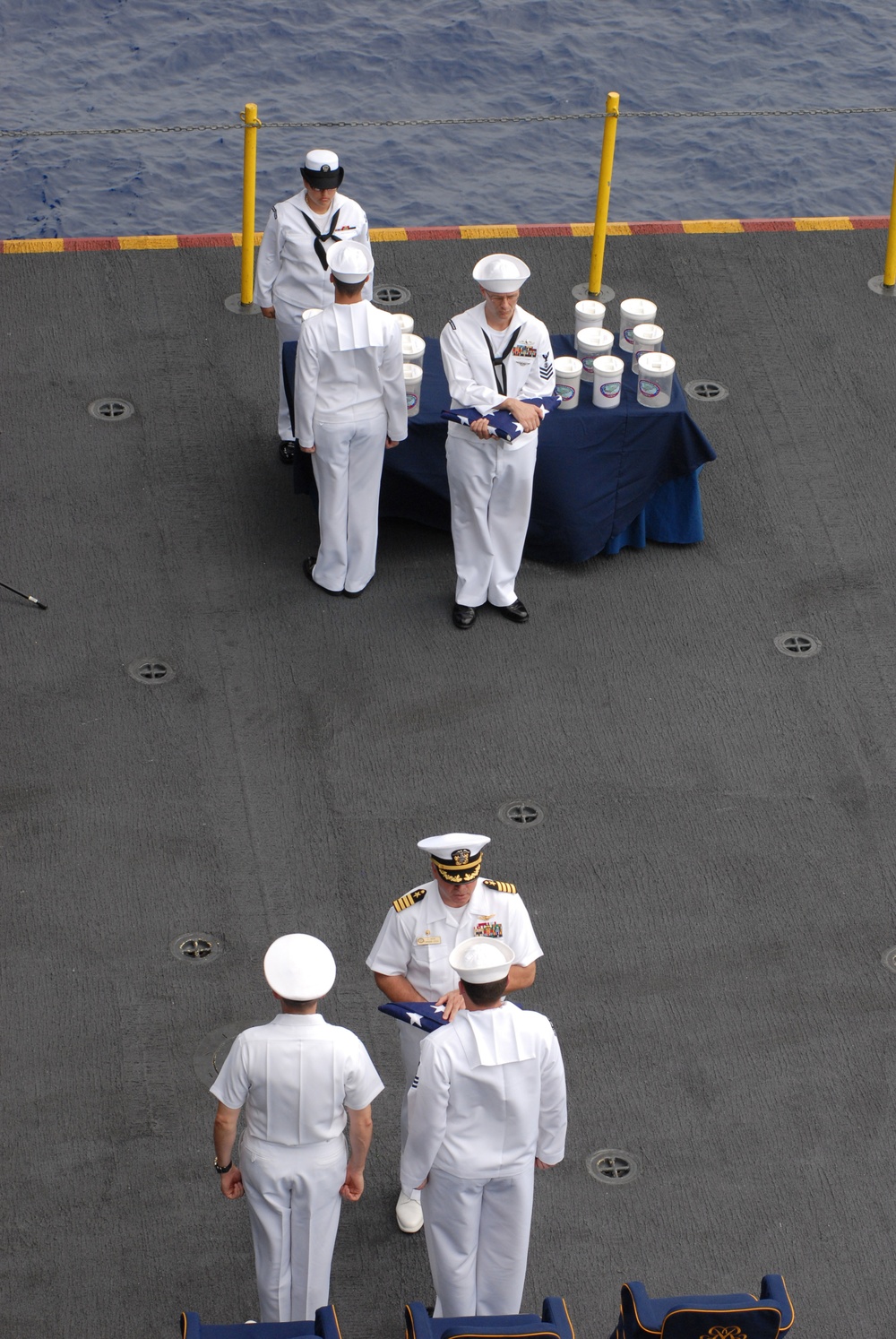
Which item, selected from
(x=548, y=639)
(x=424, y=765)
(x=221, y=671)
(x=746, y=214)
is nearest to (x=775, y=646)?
(x=548, y=639)

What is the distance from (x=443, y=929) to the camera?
5551 millimetres

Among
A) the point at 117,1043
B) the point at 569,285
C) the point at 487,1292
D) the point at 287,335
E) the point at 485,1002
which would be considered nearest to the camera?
the point at 485,1002

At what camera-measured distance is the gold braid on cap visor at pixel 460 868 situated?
17.8ft

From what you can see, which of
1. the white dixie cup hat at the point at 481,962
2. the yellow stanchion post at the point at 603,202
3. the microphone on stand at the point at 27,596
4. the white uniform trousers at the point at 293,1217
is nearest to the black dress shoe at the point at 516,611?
the microphone on stand at the point at 27,596

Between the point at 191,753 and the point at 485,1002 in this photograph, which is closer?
the point at 485,1002

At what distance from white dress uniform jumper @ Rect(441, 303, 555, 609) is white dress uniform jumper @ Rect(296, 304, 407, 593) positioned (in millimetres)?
264

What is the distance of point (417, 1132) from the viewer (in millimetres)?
5168

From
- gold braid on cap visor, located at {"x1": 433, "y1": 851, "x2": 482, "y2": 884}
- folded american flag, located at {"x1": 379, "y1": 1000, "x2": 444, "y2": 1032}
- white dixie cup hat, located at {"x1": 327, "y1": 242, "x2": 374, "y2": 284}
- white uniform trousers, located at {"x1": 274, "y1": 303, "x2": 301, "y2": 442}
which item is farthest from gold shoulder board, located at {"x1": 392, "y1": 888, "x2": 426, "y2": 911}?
white uniform trousers, located at {"x1": 274, "y1": 303, "x2": 301, "y2": 442}

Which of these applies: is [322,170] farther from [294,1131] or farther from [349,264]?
[294,1131]

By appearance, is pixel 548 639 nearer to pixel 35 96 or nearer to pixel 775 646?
pixel 775 646

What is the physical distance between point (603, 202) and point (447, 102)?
6648 mm

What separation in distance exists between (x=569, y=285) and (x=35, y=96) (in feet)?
24.0

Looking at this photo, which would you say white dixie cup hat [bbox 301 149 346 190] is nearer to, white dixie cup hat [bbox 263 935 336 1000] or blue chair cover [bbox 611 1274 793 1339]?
white dixie cup hat [bbox 263 935 336 1000]

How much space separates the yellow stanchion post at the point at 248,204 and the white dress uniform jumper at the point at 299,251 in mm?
1017
